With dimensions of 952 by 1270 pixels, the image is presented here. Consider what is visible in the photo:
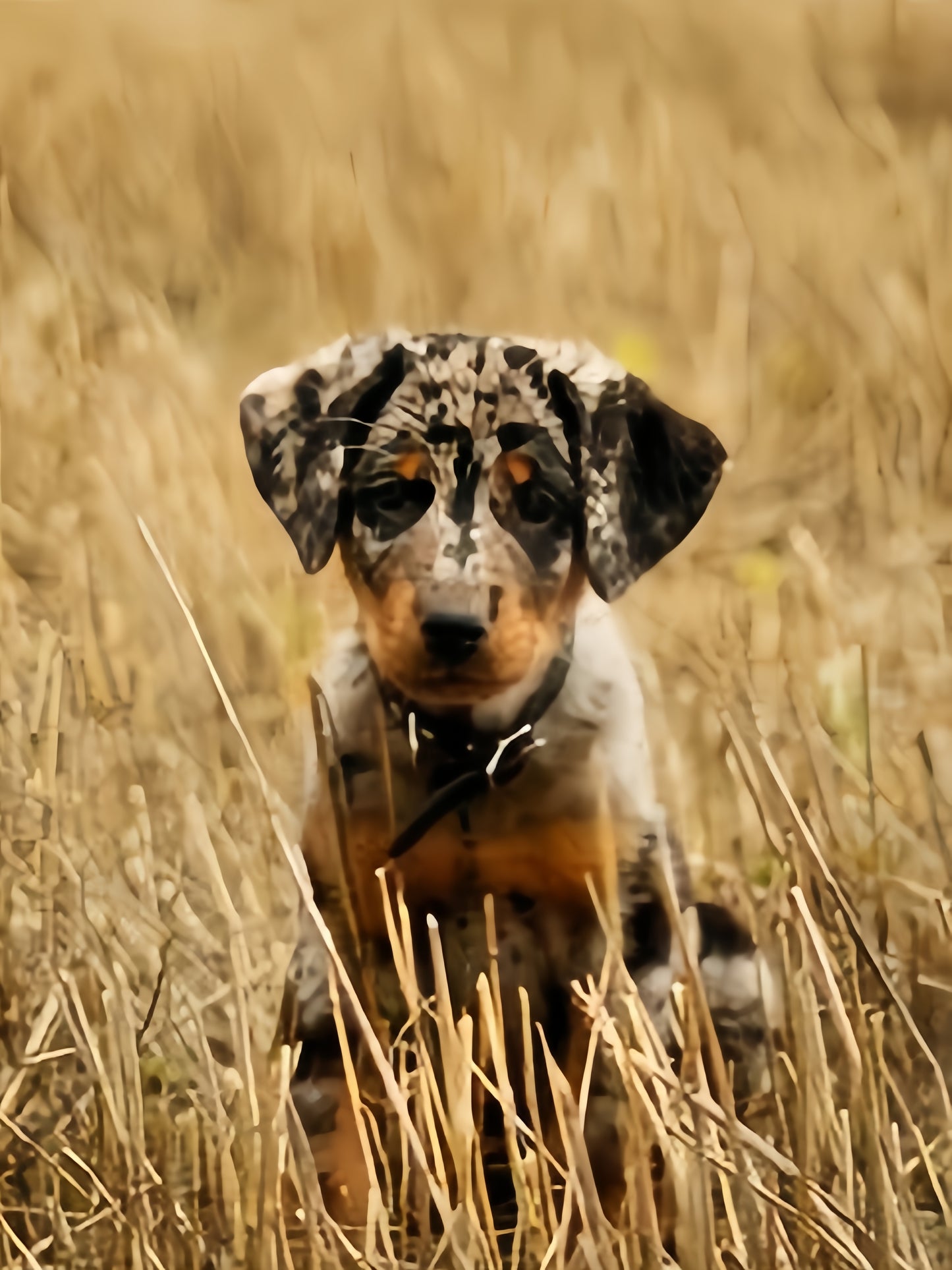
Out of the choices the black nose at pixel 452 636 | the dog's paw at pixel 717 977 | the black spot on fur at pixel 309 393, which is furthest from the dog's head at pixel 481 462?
the dog's paw at pixel 717 977

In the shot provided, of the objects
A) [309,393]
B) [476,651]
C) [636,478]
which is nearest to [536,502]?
[636,478]

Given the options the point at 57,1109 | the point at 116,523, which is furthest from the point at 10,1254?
the point at 116,523

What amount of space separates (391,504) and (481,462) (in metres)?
0.14

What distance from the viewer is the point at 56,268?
1.58 m

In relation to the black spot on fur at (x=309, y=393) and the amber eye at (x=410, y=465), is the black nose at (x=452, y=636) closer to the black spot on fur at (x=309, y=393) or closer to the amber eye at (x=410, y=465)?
the amber eye at (x=410, y=465)

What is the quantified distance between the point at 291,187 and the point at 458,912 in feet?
3.49

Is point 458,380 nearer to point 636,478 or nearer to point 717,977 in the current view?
point 636,478

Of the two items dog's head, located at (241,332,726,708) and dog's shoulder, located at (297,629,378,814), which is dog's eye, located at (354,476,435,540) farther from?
dog's shoulder, located at (297,629,378,814)

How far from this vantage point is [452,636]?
141cm

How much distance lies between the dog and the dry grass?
52 millimetres

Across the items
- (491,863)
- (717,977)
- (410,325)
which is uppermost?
(410,325)

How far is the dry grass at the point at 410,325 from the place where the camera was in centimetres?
151

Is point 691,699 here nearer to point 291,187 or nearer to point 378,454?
point 378,454

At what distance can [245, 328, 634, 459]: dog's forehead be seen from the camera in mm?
1524
